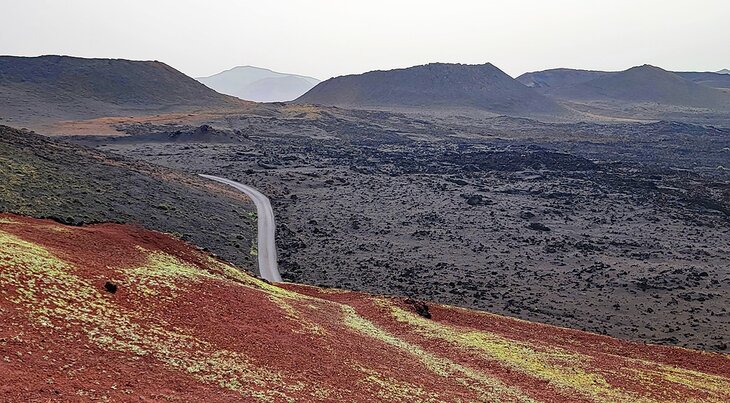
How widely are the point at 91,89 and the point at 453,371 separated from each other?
149 metres

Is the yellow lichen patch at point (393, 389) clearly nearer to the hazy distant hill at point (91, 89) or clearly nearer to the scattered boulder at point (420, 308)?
the scattered boulder at point (420, 308)

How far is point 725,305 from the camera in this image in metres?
30.7

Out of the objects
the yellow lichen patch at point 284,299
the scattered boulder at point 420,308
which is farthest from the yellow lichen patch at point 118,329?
the scattered boulder at point 420,308

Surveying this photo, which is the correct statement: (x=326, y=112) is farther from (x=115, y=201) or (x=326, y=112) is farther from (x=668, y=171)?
(x=115, y=201)

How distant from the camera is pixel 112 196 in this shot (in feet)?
131

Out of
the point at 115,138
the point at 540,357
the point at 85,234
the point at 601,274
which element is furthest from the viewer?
the point at 115,138

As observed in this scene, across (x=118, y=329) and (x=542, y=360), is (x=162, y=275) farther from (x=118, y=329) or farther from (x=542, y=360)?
(x=542, y=360)

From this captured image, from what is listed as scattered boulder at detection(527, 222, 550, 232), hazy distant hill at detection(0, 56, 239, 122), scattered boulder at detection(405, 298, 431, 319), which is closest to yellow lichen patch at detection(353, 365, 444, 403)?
scattered boulder at detection(405, 298, 431, 319)

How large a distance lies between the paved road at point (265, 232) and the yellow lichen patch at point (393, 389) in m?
18.7

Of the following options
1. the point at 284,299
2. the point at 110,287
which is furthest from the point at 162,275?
the point at 284,299

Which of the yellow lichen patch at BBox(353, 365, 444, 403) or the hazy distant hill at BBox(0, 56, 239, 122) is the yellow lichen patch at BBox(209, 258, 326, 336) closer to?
the yellow lichen patch at BBox(353, 365, 444, 403)

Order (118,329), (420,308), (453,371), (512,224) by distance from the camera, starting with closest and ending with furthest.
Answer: (118,329) → (453,371) → (420,308) → (512,224)

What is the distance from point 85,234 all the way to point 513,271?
25.1m

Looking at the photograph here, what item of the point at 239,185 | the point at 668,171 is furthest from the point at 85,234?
the point at 668,171
